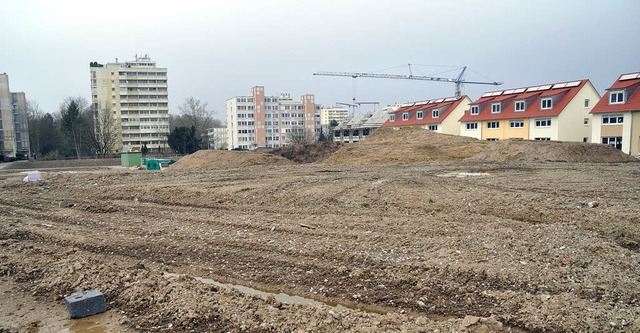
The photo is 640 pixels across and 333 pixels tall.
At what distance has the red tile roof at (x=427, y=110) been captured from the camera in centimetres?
5925

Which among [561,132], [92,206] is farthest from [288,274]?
[561,132]

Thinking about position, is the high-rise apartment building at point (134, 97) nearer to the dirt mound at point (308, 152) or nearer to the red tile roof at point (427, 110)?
the red tile roof at point (427, 110)

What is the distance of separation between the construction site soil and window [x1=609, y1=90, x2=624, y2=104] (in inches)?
1251

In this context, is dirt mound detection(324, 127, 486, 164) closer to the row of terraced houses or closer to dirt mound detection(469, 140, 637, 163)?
dirt mound detection(469, 140, 637, 163)

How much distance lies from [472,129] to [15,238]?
53324 millimetres

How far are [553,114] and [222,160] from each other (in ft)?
115

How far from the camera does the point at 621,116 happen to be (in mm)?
40094

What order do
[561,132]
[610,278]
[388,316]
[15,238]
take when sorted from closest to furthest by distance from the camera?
[388,316] < [610,278] < [15,238] < [561,132]

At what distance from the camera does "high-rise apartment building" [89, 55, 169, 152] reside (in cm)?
10631

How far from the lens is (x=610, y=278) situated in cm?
646

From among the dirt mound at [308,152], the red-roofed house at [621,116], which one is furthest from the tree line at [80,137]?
the red-roofed house at [621,116]

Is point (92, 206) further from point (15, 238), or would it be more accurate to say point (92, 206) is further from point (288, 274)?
point (288, 274)

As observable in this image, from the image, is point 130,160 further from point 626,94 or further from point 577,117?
point 626,94

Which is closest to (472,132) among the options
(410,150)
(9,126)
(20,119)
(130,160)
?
(410,150)
